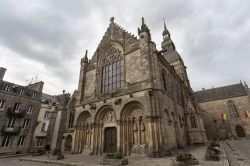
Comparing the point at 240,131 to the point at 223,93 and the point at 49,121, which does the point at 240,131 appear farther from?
the point at 49,121

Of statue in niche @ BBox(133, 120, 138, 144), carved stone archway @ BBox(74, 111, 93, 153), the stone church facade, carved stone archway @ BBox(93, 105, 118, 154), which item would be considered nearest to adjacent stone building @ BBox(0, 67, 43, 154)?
the stone church facade

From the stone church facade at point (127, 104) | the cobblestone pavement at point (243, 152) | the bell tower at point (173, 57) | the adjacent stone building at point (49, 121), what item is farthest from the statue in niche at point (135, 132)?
the bell tower at point (173, 57)

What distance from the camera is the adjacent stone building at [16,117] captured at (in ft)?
65.8

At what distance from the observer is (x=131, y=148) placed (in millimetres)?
11906

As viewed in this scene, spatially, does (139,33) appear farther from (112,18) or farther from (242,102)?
(242,102)

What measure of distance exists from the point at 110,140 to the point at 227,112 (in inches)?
1340

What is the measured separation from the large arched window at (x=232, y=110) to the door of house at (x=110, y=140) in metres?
33.4

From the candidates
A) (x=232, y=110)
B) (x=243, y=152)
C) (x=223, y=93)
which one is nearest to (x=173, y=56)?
(x=223, y=93)

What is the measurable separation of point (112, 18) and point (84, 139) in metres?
15.6

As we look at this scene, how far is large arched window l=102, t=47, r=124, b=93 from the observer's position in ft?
51.9

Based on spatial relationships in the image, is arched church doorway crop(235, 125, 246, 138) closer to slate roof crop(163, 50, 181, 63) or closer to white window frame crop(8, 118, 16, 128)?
slate roof crop(163, 50, 181, 63)

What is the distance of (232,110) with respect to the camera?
1377 inches

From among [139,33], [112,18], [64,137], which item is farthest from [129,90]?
[64,137]

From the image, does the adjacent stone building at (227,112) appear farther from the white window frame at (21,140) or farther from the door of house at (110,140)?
the white window frame at (21,140)
